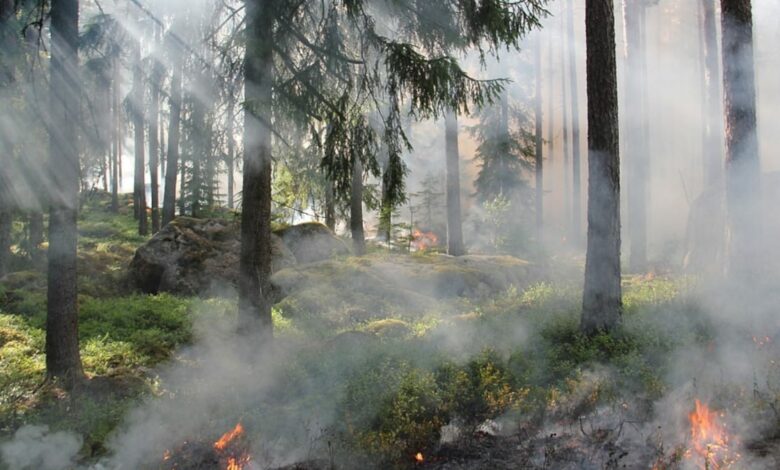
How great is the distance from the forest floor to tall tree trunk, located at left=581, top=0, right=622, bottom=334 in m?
0.54

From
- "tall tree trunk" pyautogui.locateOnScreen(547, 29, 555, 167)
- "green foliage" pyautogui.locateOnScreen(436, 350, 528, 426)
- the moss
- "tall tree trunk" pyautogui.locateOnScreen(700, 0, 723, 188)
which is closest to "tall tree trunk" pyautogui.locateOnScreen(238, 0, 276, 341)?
the moss

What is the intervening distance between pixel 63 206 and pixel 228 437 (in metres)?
4.03

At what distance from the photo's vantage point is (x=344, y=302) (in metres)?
11.7

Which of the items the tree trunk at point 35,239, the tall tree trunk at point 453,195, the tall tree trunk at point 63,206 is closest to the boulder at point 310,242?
the tall tree trunk at point 453,195

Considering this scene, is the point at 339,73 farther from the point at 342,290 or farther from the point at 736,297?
the point at 736,297

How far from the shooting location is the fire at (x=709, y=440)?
16.3 ft

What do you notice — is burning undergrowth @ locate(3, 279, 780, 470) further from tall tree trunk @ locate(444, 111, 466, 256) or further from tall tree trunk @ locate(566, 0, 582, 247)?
tall tree trunk @ locate(566, 0, 582, 247)

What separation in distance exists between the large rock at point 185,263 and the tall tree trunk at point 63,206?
18.3 feet

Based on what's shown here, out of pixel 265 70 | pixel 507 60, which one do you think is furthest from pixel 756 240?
pixel 507 60

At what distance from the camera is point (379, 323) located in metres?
9.78

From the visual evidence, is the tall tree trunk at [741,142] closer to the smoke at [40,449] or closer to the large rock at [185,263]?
the smoke at [40,449]

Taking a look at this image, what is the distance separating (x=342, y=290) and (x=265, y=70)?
18.1 feet

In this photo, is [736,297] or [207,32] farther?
[207,32]

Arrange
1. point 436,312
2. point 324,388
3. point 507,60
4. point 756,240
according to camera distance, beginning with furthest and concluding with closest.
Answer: point 507,60
point 436,312
point 756,240
point 324,388
